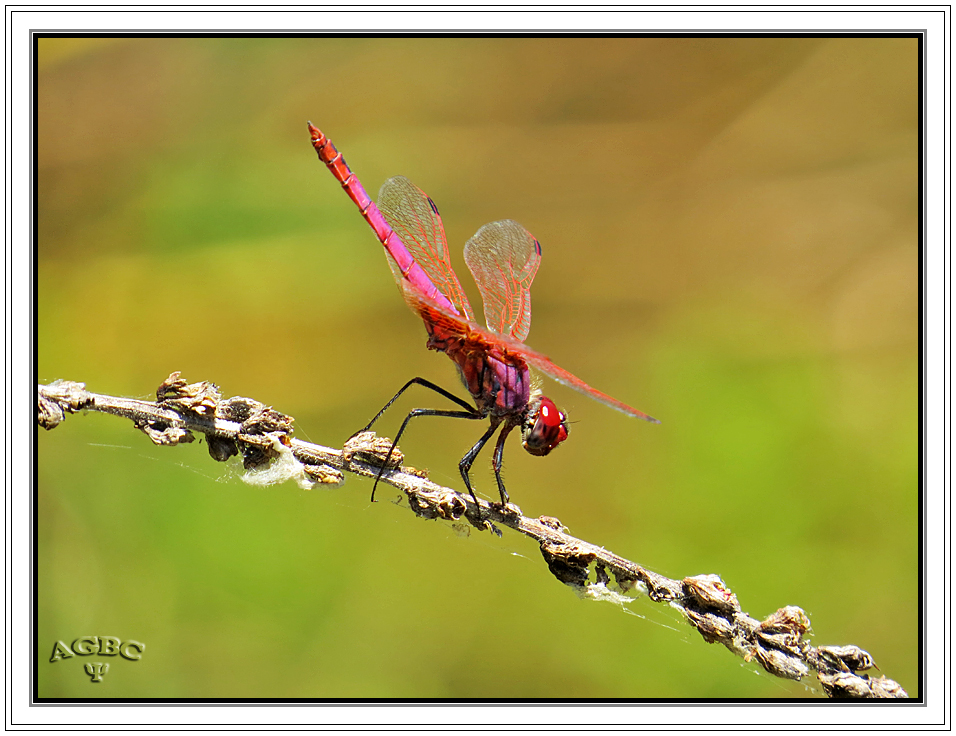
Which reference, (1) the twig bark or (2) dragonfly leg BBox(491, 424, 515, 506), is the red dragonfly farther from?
(1) the twig bark

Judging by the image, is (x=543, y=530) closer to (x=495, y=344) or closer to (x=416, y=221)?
(x=495, y=344)

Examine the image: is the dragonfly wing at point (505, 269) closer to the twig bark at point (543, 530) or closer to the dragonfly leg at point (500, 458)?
the dragonfly leg at point (500, 458)

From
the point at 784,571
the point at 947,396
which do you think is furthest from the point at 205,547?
the point at 947,396

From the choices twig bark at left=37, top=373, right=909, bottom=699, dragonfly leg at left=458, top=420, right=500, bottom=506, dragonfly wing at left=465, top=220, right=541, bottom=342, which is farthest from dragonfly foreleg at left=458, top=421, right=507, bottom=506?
dragonfly wing at left=465, top=220, right=541, bottom=342

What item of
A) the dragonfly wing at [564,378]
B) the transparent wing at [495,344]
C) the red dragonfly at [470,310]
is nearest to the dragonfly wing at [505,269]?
the red dragonfly at [470,310]

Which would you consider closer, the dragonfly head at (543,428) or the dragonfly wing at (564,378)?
the dragonfly wing at (564,378)
